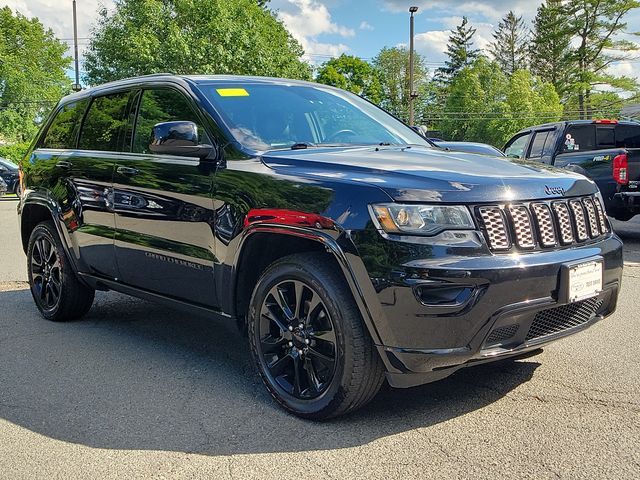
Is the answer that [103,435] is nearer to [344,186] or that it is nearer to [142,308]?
[344,186]

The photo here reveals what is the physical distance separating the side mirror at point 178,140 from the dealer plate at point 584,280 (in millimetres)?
2037

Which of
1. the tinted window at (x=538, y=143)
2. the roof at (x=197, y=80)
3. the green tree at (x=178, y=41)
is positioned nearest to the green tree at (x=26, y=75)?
the green tree at (x=178, y=41)

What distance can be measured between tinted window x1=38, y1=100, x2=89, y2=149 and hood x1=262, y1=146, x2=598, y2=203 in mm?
2338

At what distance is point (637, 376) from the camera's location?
3885 millimetres

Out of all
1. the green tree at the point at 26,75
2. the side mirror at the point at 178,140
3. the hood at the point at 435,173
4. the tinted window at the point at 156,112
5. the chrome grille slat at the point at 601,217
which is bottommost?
the chrome grille slat at the point at 601,217

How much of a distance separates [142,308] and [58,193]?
1.29 meters

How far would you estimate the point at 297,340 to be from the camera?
3.42m

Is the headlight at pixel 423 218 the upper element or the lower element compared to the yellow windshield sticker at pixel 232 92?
lower

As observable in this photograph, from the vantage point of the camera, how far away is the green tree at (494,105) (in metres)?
57.9

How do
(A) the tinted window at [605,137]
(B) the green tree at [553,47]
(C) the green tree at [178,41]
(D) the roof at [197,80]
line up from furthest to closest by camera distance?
(B) the green tree at [553,47], (C) the green tree at [178,41], (A) the tinted window at [605,137], (D) the roof at [197,80]

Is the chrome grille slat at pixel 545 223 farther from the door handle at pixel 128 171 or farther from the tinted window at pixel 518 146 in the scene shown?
the tinted window at pixel 518 146

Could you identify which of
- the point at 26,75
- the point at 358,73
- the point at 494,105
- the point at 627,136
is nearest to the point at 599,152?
the point at 627,136

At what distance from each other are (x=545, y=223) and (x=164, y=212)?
2.17 m

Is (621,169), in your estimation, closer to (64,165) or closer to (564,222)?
(564,222)
